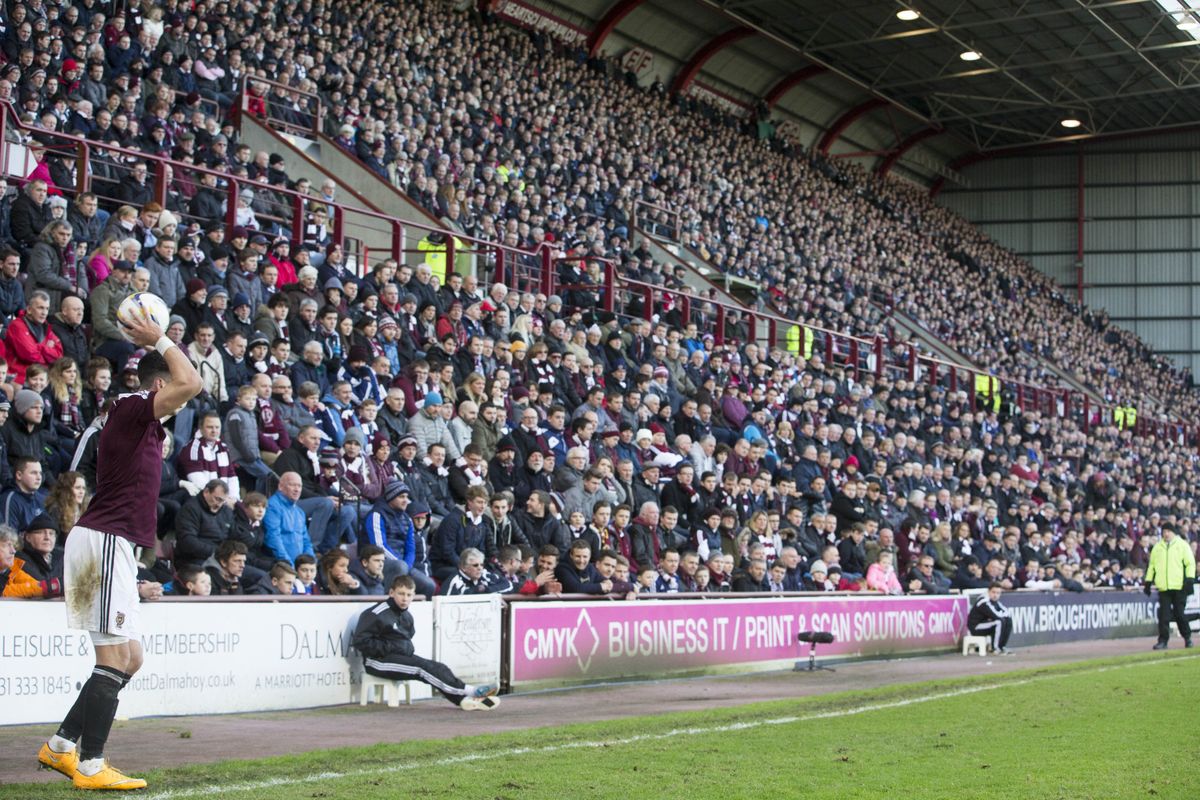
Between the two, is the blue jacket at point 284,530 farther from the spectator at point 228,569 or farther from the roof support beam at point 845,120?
the roof support beam at point 845,120

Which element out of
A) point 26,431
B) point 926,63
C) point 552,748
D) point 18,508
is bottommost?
point 552,748

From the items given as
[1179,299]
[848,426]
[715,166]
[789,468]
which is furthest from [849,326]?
[1179,299]

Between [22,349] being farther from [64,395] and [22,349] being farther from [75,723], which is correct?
[75,723]

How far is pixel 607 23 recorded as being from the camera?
43031 mm

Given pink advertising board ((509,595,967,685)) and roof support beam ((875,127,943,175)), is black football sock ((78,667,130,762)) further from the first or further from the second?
roof support beam ((875,127,943,175))

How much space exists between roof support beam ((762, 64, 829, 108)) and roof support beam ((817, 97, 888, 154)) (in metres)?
4.27

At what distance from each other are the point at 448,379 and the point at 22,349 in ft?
18.4

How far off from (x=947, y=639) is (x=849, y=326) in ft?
57.7

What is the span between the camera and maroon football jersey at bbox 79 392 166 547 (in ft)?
24.9

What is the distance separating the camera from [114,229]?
51.1ft

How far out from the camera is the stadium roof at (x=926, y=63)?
147ft

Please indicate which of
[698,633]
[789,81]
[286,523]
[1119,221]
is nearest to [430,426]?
[286,523]

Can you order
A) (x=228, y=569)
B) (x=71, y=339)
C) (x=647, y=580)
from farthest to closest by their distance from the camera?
(x=647, y=580) < (x=71, y=339) < (x=228, y=569)

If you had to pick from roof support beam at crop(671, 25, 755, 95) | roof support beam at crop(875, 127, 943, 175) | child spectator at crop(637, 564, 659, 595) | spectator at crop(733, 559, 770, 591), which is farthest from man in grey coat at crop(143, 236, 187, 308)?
roof support beam at crop(875, 127, 943, 175)
